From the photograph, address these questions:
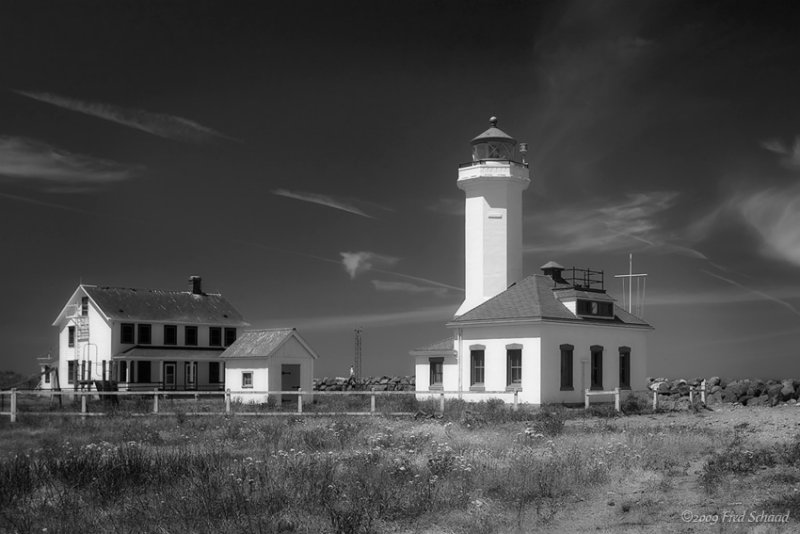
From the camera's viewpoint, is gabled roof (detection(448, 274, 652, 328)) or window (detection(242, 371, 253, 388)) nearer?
gabled roof (detection(448, 274, 652, 328))

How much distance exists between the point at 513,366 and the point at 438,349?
15.9 feet

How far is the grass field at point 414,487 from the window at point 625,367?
56.4 feet

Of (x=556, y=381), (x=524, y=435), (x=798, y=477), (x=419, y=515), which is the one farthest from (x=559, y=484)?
(x=556, y=381)

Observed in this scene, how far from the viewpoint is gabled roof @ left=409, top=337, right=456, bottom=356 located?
39.4m

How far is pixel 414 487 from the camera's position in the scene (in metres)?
13.8

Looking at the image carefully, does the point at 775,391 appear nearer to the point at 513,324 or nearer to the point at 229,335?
the point at 513,324

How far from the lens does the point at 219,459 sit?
16.9 m

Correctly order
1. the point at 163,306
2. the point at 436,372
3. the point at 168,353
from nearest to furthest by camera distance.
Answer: the point at 436,372, the point at 168,353, the point at 163,306

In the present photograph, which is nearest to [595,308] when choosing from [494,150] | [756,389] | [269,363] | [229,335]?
[494,150]

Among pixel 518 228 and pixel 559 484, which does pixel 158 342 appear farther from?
pixel 559 484

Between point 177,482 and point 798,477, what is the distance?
10250 mm

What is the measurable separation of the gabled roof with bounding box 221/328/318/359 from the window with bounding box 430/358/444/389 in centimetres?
788

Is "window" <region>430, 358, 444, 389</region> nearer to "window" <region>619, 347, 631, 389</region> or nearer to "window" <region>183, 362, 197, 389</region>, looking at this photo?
"window" <region>619, 347, 631, 389</region>

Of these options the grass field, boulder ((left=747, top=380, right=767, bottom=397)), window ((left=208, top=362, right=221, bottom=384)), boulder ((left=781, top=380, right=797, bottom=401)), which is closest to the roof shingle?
window ((left=208, top=362, right=221, bottom=384))
